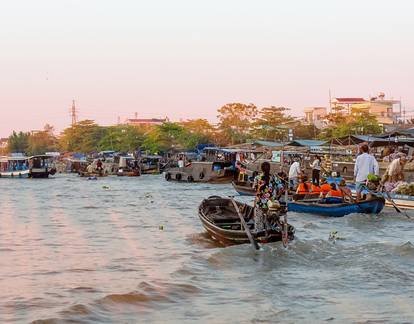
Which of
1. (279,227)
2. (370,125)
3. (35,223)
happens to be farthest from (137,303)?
(370,125)

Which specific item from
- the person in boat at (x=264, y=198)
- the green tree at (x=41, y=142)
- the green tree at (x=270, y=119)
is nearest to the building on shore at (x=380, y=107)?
the green tree at (x=270, y=119)

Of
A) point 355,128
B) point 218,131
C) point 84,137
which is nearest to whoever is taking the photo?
point 355,128

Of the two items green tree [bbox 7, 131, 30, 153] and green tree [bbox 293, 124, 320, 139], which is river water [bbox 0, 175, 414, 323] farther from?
green tree [bbox 7, 131, 30, 153]

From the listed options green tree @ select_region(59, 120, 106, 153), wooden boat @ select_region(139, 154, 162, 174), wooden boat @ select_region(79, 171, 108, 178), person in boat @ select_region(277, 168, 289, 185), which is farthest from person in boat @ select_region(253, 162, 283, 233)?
green tree @ select_region(59, 120, 106, 153)

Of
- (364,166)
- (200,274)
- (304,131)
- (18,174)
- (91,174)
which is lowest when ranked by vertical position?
(91,174)

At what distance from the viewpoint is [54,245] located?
1636 centimetres

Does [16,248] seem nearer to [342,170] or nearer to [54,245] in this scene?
[54,245]

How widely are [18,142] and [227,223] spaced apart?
104m

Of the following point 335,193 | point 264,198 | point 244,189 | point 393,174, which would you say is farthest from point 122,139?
point 264,198

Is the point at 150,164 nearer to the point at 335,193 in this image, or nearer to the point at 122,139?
the point at 122,139

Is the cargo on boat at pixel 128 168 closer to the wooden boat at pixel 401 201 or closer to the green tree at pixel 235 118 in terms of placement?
the green tree at pixel 235 118

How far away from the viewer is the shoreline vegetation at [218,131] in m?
62.9

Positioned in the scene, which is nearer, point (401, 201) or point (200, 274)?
point (200, 274)

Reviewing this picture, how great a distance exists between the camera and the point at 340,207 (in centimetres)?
1933
